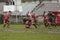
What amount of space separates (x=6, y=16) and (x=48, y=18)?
15.8 feet

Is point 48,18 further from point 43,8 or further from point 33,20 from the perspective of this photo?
point 43,8

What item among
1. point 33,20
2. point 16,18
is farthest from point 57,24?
point 16,18

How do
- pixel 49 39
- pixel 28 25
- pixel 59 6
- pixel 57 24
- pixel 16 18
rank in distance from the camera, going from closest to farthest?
pixel 49 39 → pixel 28 25 → pixel 57 24 → pixel 16 18 → pixel 59 6

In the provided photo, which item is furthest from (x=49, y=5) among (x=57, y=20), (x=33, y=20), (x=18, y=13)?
(x=33, y=20)

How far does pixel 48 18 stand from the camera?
3344cm

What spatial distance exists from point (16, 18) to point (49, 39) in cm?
3257

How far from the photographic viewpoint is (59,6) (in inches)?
2219

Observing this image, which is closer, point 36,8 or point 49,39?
point 49,39

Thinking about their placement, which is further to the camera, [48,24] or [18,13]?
[18,13]

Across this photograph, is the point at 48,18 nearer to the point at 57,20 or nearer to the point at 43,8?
the point at 57,20

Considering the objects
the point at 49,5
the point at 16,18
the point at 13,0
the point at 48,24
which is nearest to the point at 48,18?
the point at 48,24

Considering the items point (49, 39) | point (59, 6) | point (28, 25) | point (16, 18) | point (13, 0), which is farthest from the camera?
point (13, 0)

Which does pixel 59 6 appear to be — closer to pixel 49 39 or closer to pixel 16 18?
pixel 16 18

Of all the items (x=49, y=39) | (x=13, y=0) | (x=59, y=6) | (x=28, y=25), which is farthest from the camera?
(x=13, y=0)
